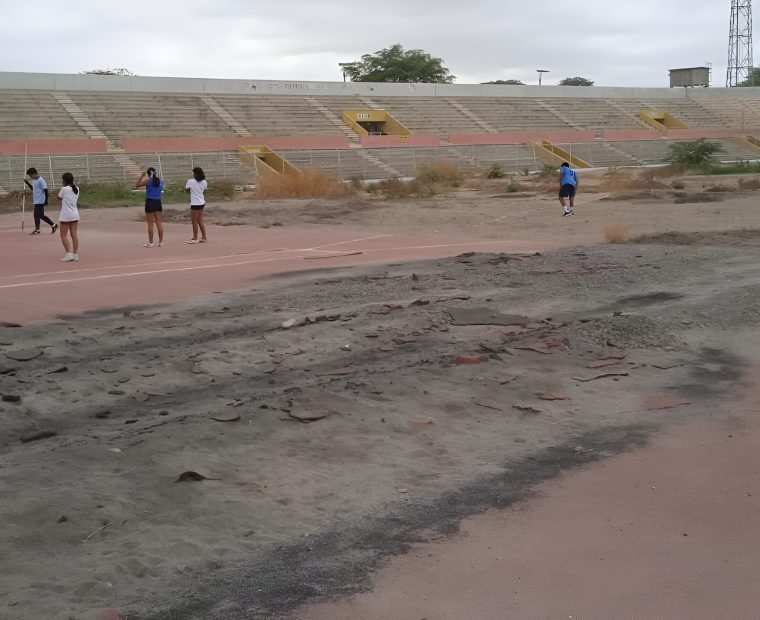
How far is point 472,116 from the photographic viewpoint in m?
64.1

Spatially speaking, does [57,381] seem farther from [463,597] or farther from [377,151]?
[377,151]

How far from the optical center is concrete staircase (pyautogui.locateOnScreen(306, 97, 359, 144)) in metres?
54.6

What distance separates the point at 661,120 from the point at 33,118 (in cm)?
4936

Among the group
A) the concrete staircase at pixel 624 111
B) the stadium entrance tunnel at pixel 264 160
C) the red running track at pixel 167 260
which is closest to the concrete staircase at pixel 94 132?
the stadium entrance tunnel at pixel 264 160

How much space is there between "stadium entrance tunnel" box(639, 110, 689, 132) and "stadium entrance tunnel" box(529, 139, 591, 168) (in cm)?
1549

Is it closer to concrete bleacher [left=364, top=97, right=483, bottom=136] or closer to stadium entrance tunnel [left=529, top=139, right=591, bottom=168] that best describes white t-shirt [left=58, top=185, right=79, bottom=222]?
stadium entrance tunnel [left=529, top=139, right=591, bottom=168]

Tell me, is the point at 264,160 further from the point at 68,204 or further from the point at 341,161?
the point at 68,204

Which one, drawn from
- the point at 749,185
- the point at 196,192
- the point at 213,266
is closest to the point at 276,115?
the point at 749,185

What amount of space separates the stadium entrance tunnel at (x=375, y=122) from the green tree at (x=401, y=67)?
991 inches

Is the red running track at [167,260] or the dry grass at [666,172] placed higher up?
the dry grass at [666,172]

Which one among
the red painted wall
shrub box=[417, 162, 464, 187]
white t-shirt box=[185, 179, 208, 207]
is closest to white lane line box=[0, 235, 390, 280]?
white t-shirt box=[185, 179, 208, 207]

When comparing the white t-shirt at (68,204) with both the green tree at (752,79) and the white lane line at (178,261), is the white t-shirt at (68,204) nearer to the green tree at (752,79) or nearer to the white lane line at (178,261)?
the white lane line at (178,261)

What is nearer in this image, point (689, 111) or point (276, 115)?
point (276, 115)

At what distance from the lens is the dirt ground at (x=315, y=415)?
182 inches
